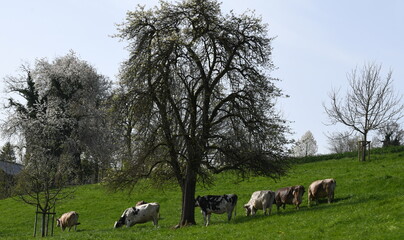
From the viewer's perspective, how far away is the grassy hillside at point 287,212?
18812 mm

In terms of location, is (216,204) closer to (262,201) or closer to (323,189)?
(262,201)

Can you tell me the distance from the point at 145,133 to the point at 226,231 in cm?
758

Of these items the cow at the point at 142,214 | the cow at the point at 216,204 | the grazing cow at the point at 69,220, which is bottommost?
the grazing cow at the point at 69,220

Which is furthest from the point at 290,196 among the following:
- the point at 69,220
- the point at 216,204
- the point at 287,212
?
the point at 69,220

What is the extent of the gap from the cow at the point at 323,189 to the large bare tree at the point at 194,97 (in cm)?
244

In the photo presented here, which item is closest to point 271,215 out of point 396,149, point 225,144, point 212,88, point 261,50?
point 225,144

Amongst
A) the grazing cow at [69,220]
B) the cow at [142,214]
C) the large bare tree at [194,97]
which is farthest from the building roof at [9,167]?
the large bare tree at [194,97]

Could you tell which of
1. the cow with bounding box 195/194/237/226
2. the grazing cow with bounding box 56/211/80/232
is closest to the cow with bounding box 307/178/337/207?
the cow with bounding box 195/194/237/226

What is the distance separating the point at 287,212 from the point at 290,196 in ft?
5.73

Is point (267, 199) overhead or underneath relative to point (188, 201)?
overhead

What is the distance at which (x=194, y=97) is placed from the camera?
2641 centimetres

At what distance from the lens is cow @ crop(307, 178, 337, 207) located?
85.2ft

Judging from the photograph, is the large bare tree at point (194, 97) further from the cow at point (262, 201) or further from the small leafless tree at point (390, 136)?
the small leafless tree at point (390, 136)

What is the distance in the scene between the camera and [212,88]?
26141 mm
